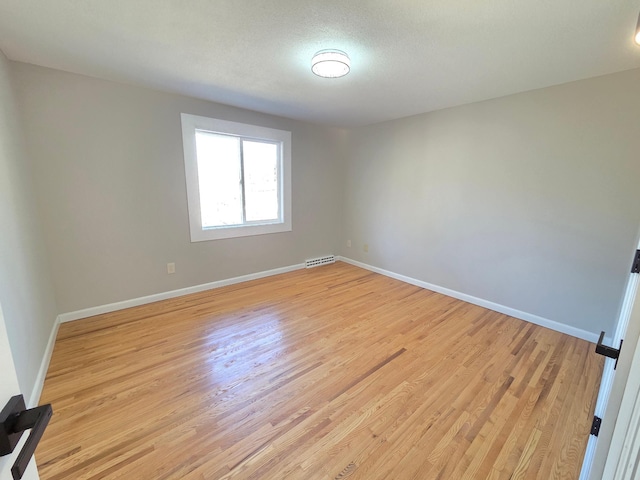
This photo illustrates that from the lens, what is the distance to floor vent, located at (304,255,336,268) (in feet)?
14.8

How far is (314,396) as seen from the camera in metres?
1.75

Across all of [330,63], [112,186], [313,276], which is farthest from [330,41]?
[313,276]

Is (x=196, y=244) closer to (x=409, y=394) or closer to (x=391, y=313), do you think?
(x=391, y=313)

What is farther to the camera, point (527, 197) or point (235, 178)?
point (235, 178)

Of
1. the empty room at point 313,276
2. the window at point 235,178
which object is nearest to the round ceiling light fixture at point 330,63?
the empty room at point 313,276

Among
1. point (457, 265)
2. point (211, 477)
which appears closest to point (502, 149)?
point (457, 265)

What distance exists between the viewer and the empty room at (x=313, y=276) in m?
1.42

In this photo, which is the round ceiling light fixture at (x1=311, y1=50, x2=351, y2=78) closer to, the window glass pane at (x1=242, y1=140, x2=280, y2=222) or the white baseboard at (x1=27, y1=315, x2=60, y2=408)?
the window glass pane at (x1=242, y1=140, x2=280, y2=222)

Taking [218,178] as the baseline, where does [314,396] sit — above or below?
A: below

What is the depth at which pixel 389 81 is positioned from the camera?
2.41m

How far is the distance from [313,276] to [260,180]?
1.64 meters

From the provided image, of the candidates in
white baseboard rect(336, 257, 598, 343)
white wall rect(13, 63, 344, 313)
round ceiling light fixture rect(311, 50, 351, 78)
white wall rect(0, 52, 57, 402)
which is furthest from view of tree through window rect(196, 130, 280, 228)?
white baseboard rect(336, 257, 598, 343)

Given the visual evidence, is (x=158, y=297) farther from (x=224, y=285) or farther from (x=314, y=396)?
(x=314, y=396)

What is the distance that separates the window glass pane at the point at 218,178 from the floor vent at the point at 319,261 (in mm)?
1422
